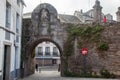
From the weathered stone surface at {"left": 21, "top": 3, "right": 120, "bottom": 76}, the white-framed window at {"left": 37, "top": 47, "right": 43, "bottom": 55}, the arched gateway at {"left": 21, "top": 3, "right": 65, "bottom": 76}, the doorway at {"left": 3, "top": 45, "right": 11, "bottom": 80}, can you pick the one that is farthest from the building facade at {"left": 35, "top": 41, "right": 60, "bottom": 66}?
the doorway at {"left": 3, "top": 45, "right": 11, "bottom": 80}

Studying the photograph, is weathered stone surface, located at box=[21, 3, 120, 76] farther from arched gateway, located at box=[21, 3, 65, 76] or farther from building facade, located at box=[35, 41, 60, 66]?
building facade, located at box=[35, 41, 60, 66]

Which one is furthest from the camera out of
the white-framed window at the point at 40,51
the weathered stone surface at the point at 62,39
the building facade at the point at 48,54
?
the white-framed window at the point at 40,51

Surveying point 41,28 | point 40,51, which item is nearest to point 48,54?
point 40,51

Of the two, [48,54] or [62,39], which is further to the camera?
[48,54]

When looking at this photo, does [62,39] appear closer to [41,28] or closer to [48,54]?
[41,28]

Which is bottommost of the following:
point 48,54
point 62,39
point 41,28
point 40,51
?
point 48,54

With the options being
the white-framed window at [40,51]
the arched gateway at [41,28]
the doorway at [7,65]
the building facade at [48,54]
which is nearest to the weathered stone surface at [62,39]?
the arched gateway at [41,28]

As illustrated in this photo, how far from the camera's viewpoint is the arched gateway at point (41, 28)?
2331cm

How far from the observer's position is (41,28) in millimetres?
23406

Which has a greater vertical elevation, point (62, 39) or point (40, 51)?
point (62, 39)

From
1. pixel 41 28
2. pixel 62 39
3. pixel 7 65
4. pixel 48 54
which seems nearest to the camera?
pixel 7 65

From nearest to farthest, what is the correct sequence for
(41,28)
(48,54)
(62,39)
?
1. (62,39)
2. (41,28)
3. (48,54)

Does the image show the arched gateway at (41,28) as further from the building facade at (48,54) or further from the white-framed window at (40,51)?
the white-framed window at (40,51)

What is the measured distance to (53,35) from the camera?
2333 centimetres
